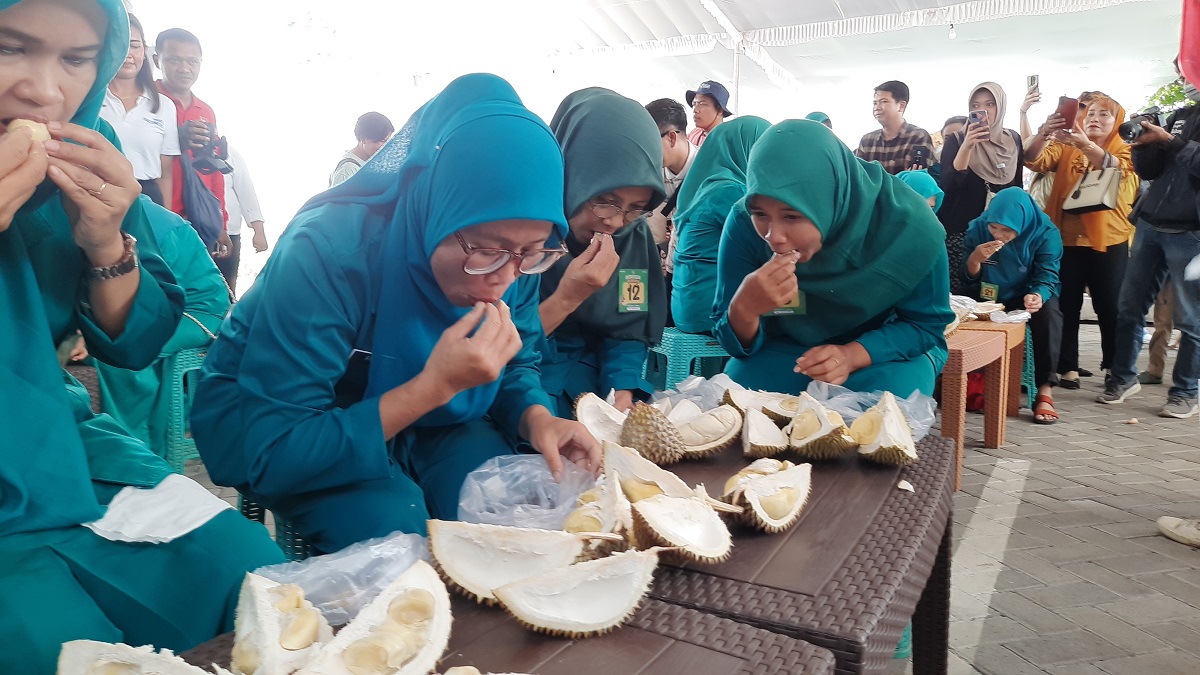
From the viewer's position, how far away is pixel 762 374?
2.29 metres

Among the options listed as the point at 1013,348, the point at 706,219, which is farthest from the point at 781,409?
the point at 1013,348

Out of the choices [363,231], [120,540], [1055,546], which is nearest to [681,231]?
[1055,546]

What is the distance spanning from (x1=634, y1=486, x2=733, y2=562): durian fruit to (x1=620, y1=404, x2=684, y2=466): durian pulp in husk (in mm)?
271

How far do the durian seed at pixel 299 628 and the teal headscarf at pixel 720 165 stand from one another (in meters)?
2.43

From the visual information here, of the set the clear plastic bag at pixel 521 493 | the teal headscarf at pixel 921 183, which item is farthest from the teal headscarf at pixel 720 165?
the clear plastic bag at pixel 521 493

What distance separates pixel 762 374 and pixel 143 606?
5.46 ft

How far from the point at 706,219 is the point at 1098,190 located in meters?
3.12

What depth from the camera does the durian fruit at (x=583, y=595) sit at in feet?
2.61

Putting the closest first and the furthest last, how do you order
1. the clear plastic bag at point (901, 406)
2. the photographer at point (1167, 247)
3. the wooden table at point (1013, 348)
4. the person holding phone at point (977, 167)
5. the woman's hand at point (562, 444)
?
the woman's hand at point (562, 444)
the clear plastic bag at point (901, 406)
the wooden table at point (1013, 348)
the photographer at point (1167, 247)
the person holding phone at point (977, 167)

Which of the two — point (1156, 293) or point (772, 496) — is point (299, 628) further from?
point (1156, 293)

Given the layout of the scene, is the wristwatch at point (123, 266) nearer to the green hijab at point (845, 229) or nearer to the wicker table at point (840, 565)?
the wicker table at point (840, 565)

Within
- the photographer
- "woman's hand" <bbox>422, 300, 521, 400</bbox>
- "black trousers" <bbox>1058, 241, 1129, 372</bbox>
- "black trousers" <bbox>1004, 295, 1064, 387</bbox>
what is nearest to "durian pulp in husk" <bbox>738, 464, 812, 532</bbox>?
"woman's hand" <bbox>422, 300, 521, 400</bbox>

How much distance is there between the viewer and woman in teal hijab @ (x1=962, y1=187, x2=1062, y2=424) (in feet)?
14.3

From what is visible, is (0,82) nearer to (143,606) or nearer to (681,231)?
(143,606)
